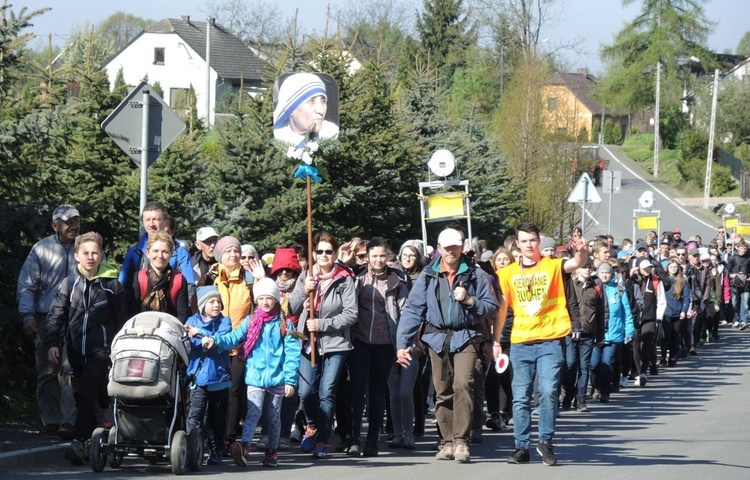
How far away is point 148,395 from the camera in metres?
9.92

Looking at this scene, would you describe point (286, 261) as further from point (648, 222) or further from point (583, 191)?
point (648, 222)

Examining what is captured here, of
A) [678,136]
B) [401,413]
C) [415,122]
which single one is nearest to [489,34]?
[678,136]

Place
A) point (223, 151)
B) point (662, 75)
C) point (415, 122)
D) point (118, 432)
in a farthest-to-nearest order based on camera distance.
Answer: point (662, 75) → point (415, 122) → point (223, 151) → point (118, 432)

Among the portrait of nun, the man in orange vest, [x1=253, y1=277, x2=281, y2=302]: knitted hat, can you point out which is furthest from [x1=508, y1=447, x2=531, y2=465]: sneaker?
the portrait of nun

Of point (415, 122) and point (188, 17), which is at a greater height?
point (188, 17)

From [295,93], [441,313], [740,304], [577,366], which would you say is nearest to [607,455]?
[441,313]

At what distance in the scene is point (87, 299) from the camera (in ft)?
35.4

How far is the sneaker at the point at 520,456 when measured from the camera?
37.7 feet

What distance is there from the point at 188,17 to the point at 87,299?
84076mm

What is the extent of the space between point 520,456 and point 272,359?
7.90 ft

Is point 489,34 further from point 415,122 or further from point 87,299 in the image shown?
point 87,299

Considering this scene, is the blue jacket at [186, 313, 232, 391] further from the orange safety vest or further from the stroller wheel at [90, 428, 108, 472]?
the orange safety vest

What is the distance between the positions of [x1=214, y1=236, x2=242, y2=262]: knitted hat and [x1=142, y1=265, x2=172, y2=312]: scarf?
0.94 meters

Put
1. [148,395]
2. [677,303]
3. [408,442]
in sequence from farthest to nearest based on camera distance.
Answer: [677,303], [408,442], [148,395]
